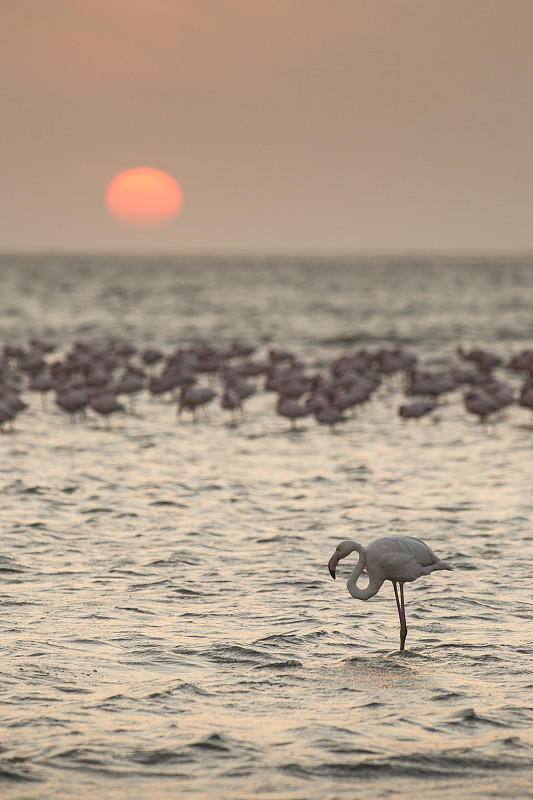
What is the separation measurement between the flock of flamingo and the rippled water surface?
1.74ft

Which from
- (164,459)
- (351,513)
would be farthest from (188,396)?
(351,513)

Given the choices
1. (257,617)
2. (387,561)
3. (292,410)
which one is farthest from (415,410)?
(387,561)

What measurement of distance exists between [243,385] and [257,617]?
13911mm

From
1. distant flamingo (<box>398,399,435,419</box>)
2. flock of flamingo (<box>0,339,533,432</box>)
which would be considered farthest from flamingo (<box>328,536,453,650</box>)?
distant flamingo (<box>398,399,435,419</box>)

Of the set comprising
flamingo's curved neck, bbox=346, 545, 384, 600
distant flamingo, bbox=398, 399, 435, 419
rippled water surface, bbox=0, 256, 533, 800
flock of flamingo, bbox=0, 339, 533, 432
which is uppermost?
flock of flamingo, bbox=0, 339, 533, 432

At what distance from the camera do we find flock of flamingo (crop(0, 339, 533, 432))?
21.4 metres

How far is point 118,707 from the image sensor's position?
7469mm

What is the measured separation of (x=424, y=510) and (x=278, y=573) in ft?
11.2

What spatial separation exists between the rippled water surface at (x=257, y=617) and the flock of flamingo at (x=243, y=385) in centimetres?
53

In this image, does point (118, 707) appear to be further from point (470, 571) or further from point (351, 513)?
point (351, 513)

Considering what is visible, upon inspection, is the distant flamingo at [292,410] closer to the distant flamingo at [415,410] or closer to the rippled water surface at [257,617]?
the rippled water surface at [257,617]

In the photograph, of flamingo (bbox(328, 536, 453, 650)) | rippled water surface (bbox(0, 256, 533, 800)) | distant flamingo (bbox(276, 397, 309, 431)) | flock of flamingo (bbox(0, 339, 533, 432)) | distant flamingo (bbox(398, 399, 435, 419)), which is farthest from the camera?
flock of flamingo (bbox(0, 339, 533, 432))

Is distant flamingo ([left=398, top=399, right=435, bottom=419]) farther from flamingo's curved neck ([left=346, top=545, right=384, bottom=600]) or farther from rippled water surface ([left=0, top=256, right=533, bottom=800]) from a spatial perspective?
flamingo's curved neck ([left=346, top=545, right=384, bottom=600])

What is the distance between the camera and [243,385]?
23.3 m
